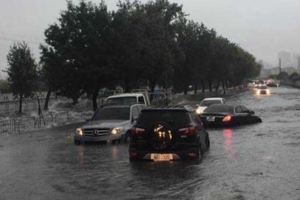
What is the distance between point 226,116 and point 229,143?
8973 mm

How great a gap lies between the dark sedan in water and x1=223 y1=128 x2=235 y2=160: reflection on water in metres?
1.44

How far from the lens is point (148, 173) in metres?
14.0

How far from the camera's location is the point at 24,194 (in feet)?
37.0

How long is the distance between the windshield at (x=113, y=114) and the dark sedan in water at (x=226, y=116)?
26.9ft

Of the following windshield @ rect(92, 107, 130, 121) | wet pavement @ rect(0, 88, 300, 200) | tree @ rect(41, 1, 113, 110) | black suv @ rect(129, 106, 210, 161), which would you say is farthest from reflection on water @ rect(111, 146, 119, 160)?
tree @ rect(41, 1, 113, 110)

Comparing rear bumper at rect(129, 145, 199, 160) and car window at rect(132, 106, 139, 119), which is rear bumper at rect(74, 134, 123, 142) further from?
rear bumper at rect(129, 145, 199, 160)

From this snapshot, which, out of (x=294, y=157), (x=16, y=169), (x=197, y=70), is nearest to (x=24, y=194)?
(x=16, y=169)

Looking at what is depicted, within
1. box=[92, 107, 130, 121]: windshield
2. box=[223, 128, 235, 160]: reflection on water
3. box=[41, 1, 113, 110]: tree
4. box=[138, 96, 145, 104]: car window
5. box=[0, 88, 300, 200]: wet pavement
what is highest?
box=[41, 1, 113, 110]: tree

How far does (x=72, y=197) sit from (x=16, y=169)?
488 centimetres

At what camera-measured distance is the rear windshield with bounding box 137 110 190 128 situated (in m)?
15.9

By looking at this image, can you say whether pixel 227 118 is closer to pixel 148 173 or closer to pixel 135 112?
pixel 135 112

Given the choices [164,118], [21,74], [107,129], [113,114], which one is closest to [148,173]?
[164,118]

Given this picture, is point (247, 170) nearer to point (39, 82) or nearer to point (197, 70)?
point (39, 82)

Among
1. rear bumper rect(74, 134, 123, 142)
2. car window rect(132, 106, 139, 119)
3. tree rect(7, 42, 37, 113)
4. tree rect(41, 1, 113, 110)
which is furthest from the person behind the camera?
tree rect(7, 42, 37, 113)
